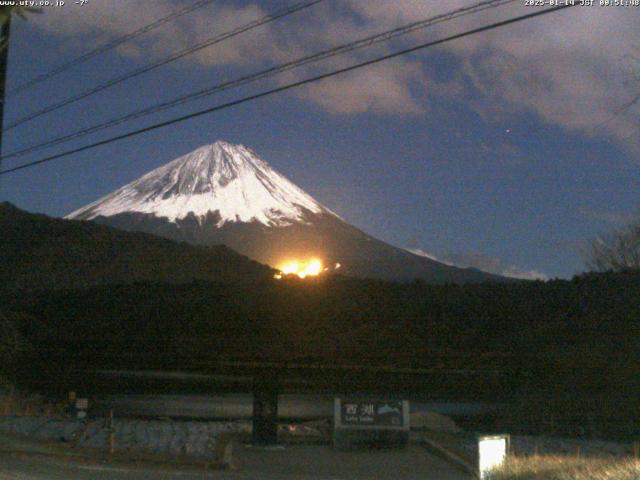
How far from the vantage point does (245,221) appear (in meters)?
77.4

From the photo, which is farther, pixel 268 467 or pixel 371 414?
pixel 371 414

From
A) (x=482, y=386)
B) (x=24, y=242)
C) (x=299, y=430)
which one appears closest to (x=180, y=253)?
(x=24, y=242)

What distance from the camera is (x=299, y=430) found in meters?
21.3

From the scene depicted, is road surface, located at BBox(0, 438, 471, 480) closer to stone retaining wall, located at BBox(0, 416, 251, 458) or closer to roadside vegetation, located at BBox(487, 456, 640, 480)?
stone retaining wall, located at BBox(0, 416, 251, 458)

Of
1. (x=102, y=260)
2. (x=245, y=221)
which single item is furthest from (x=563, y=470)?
(x=245, y=221)

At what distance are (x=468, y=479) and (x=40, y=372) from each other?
20.8 metres

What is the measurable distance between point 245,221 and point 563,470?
6795cm

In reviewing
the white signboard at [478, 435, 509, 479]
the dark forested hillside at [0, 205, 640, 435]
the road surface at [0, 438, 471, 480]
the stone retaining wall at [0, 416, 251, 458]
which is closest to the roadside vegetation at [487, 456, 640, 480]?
the white signboard at [478, 435, 509, 479]

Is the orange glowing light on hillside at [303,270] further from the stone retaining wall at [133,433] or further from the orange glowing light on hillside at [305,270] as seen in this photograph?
the stone retaining wall at [133,433]

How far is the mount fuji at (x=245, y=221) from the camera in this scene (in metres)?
68.2

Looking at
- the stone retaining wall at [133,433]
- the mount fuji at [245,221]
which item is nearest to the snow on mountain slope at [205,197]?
the mount fuji at [245,221]

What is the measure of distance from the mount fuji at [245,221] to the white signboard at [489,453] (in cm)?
4838

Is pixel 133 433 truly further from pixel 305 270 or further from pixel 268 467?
pixel 305 270

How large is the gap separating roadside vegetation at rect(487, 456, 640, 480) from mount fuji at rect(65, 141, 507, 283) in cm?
4900
